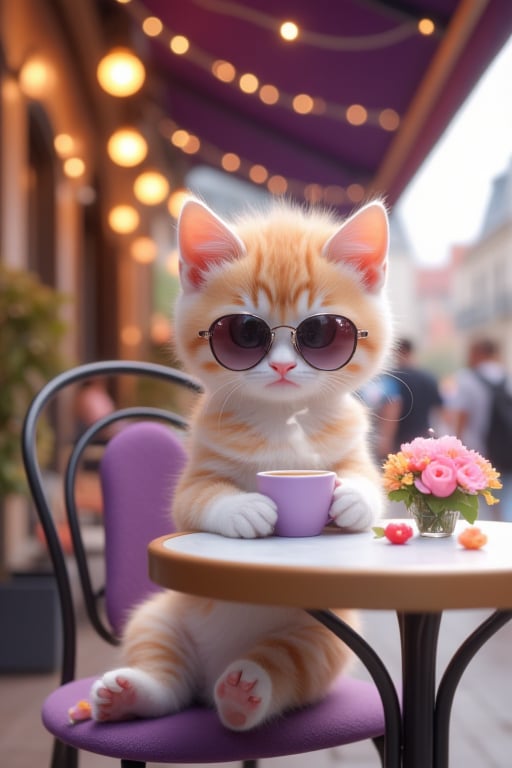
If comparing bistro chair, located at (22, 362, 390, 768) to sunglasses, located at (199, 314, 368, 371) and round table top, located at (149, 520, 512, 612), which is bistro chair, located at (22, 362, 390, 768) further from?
sunglasses, located at (199, 314, 368, 371)

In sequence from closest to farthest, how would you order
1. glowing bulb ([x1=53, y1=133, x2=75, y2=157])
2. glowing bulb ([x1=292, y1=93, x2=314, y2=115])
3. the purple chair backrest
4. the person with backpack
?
the purple chair backrest → the person with backpack → glowing bulb ([x1=292, y1=93, x2=314, y2=115]) → glowing bulb ([x1=53, y1=133, x2=75, y2=157])

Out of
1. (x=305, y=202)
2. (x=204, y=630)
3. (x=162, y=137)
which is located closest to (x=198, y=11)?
(x=305, y=202)

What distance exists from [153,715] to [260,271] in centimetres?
63

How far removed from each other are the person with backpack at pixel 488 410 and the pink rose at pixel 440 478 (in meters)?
3.77

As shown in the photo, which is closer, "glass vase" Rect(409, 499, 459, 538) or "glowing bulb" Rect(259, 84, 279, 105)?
"glass vase" Rect(409, 499, 459, 538)

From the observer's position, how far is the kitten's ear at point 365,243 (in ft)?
4.00

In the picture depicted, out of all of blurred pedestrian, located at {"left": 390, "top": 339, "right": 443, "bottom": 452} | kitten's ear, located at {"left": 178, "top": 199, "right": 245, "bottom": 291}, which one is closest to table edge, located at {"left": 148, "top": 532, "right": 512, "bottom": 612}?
kitten's ear, located at {"left": 178, "top": 199, "right": 245, "bottom": 291}

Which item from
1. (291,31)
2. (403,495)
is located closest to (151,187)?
(291,31)

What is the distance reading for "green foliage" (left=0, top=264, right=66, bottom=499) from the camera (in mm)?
3629

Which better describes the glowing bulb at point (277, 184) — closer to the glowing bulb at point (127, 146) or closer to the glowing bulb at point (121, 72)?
the glowing bulb at point (127, 146)

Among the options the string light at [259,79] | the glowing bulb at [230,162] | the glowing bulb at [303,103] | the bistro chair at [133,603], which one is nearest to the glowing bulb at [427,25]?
the string light at [259,79]

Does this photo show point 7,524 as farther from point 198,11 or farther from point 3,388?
point 198,11

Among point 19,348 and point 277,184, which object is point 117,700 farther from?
point 277,184

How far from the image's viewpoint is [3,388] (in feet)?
11.9
